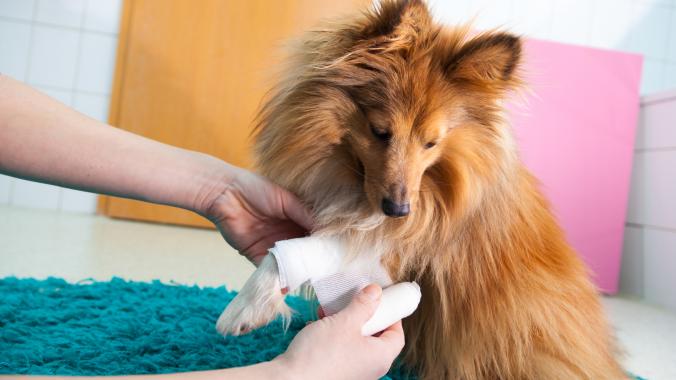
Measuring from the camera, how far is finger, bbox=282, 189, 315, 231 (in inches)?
53.7

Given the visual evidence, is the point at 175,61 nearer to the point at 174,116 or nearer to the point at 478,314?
the point at 174,116

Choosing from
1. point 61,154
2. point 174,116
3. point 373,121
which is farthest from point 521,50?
point 174,116

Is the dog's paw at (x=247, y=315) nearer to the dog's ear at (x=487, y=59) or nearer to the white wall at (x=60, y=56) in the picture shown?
the dog's ear at (x=487, y=59)

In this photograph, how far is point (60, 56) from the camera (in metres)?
3.78

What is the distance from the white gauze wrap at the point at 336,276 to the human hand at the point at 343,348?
0.20 ft

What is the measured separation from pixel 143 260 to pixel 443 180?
1.82 metres

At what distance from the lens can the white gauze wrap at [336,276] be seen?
115 centimetres

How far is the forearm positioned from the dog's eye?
0.39m

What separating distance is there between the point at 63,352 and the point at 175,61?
2.79 m

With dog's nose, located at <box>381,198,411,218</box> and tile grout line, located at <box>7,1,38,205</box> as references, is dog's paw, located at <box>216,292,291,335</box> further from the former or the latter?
tile grout line, located at <box>7,1,38,205</box>

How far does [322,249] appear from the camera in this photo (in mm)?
1232

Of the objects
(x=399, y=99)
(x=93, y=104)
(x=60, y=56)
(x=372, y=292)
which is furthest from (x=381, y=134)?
(x=60, y=56)

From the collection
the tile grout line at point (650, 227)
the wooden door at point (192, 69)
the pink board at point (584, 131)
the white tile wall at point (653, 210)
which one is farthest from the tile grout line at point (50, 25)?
the tile grout line at point (650, 227)

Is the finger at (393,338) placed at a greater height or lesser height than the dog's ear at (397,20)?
lesser
